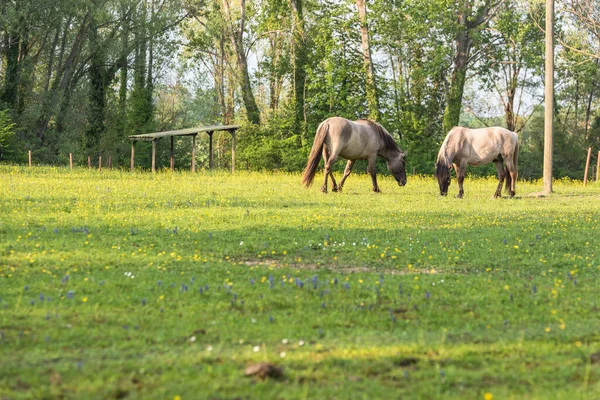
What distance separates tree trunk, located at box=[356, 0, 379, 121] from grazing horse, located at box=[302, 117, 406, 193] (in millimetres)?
18123

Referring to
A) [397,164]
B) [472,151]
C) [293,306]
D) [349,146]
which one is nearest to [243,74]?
[397,164]

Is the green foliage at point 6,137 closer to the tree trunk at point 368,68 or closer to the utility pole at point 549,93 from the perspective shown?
the tree trunk at point 368,68

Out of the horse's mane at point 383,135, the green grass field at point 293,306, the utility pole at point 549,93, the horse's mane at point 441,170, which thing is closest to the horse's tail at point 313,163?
the horse's mane at point 383,135

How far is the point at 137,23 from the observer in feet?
162

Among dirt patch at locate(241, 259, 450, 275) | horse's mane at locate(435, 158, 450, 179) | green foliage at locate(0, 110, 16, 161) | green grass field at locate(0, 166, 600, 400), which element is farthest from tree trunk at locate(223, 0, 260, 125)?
dirt patch at locate(241, 259, 450, 275)

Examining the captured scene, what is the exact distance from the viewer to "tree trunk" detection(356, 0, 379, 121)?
142 feet

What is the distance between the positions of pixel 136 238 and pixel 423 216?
278 inches

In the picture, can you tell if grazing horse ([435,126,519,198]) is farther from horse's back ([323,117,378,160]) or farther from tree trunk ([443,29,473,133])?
tree trunk ([443,29,473,133])

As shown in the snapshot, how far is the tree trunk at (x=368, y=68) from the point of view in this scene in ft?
142

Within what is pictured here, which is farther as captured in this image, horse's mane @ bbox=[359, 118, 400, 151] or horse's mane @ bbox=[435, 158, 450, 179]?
horse's mane @ bbox=[359, 118, 400, 151]

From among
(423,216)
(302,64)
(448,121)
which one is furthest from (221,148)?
(423,216)

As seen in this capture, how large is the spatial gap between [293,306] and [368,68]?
3774 centimetres

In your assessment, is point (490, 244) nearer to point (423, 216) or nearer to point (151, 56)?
point (423, 216)

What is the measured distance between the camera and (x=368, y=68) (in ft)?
144
